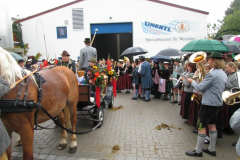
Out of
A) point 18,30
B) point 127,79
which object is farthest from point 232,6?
point 18,30

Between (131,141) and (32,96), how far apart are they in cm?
247

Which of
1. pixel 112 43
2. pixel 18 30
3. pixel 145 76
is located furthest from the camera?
pixel 112 43

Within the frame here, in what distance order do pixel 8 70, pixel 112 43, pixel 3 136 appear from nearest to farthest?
pixel 3 136
pixel 8 70
pixel 112 43

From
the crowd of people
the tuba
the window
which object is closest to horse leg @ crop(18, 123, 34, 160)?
the crowd of people

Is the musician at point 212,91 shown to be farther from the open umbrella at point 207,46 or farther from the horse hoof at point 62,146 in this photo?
the horse hoof at point 62,146

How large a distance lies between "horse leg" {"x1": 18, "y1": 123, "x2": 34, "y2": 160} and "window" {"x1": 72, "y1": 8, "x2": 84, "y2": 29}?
1664cm

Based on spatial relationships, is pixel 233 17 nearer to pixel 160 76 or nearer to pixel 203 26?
pixel 203 26

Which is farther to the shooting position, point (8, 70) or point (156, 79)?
point (156, 79)

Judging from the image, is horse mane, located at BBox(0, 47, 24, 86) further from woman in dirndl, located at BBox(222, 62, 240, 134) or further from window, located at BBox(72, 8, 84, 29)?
window, located at BBox(72, 8, 84, 29)

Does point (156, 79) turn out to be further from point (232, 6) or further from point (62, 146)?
point (232, 6)

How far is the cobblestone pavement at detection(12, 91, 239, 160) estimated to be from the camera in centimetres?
347

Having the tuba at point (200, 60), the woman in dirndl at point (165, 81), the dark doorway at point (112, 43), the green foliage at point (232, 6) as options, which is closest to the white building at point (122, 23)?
the dark doorway at point (112, 43)

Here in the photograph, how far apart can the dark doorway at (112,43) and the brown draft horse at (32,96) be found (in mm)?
17822

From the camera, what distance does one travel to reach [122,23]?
57.8 feet
